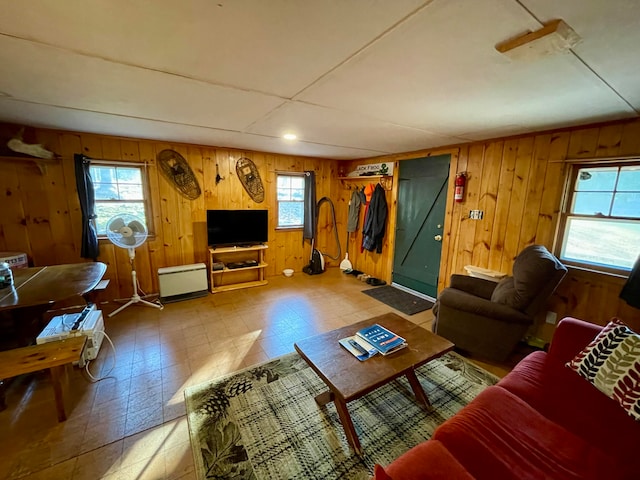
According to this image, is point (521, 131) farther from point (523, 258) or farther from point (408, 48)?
point (408, 48)

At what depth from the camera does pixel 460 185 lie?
10.8 ft

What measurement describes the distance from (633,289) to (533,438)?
175 centimetres

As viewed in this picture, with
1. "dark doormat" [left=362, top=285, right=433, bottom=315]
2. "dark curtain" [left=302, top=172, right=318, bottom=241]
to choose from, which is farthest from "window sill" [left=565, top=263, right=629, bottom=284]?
"dark curtain" [left=302, top=172, right=318, bottom=241]

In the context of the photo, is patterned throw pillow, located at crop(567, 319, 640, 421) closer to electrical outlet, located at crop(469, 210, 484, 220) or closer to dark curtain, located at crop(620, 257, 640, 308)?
dark curtain, located at crop(620, 257, 640, 308)

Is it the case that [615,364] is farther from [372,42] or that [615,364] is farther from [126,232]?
[126,232]

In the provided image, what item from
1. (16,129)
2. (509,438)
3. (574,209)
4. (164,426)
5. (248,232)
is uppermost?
(16,129)

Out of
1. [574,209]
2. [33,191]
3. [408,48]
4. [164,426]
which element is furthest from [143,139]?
[574,209]

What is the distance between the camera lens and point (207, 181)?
157 inches

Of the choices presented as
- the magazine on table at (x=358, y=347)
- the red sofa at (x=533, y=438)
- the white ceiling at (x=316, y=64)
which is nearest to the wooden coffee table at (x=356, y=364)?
the magazine on table at (x=358, y=347)

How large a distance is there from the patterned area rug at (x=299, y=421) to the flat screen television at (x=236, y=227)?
2.31 metres

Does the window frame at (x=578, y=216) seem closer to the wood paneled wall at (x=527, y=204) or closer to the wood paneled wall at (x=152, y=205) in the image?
the wood paneled wall at (x=527, y=204)

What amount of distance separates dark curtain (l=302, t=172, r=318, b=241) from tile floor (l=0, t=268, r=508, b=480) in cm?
150

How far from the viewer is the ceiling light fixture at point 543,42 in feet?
3.44

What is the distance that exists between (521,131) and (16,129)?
5311 millimetres
